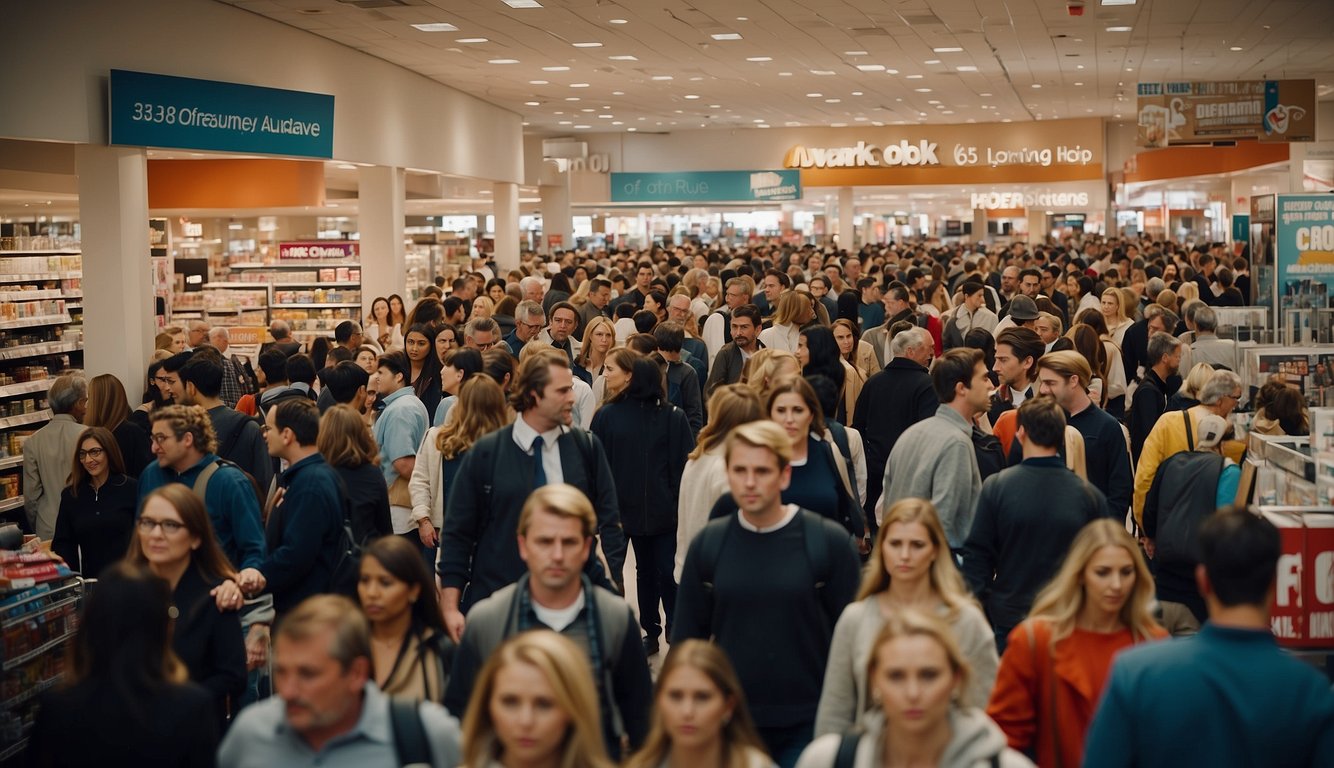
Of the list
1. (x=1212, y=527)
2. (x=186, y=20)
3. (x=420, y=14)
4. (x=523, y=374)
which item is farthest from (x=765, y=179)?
(x=1212, y=527)

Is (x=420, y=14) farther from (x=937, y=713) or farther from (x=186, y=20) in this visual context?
(x=937, y=713)

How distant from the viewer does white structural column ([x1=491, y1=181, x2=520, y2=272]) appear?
24297 mm

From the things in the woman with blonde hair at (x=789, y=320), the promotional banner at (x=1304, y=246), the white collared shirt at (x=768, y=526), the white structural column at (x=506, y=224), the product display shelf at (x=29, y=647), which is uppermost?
the white structural column at (x=506, y=224)

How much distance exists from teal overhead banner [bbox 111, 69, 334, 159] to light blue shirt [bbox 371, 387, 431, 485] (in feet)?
14.3

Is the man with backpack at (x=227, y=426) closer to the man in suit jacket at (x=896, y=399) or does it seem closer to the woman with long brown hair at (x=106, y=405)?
the woman with long brown hair at (x=106, y=405)

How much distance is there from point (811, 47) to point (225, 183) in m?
6.99

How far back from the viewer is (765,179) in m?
31.8

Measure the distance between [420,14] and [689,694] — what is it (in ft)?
37.4

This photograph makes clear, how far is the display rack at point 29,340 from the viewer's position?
438 inches

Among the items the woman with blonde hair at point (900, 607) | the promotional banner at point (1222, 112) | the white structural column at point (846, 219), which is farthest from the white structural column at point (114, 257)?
the white structural column at point (846, 219)

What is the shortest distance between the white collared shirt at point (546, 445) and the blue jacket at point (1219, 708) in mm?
2629

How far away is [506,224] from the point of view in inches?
961

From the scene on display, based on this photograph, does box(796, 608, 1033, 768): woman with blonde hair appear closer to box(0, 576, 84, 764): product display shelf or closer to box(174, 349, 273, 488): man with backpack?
box(0, 576, 84, 764): product display shelf

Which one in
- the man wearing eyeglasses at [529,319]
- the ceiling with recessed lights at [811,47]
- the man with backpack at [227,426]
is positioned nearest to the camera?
the man with backpack at [227,426]
